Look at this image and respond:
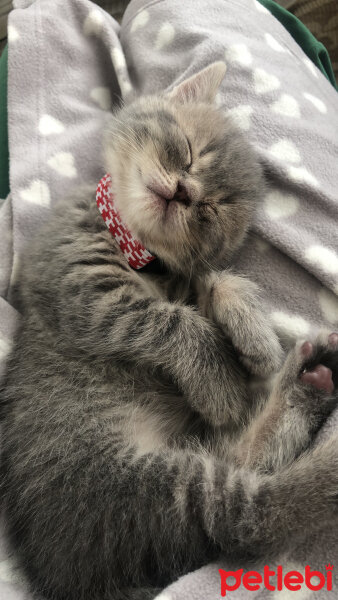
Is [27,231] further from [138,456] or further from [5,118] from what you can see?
[138,456]

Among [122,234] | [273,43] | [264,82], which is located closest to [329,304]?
[122,234]

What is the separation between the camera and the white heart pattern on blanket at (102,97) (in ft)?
5.96

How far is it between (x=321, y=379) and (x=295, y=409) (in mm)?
100

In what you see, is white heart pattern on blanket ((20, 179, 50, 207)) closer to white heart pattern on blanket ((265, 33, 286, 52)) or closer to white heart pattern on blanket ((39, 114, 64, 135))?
white heart pattern on blanket ((39, 114, 64, 135))

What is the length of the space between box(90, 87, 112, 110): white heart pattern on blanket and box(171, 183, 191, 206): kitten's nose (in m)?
0.89

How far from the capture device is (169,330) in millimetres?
1196

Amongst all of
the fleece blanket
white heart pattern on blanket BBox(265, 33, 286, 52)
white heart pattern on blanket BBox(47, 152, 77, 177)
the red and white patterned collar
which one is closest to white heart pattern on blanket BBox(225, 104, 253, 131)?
the fleece blanket

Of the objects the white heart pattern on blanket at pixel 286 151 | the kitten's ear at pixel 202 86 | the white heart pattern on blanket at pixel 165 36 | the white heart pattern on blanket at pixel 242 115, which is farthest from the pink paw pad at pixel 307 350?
the white heart pattern on blanket at pixel 165 36

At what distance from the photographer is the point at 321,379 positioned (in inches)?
44.8

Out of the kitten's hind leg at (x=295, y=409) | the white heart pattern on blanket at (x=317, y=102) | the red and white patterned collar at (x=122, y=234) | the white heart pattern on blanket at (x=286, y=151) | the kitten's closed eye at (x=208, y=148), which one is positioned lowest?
the red and white patterned collar at (x=122, y=234)

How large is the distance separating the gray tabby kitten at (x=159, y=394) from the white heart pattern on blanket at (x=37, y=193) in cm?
21

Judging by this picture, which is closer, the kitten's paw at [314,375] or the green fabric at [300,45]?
the kitten's paw at [314,375]

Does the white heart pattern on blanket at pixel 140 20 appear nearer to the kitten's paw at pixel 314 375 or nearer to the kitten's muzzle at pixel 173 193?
the kitten's muzzle at pixel 173 193

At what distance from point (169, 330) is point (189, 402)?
20cm
